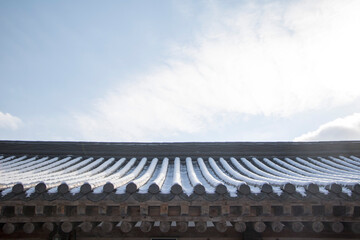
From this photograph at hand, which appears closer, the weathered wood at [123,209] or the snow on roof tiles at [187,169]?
the weathered wood at [123,209]

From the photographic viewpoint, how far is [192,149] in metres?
8.12

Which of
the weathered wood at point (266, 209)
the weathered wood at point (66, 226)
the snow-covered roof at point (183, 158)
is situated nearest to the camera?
the weathered wood at point (266, 209)

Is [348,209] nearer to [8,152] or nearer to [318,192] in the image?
[318,192]

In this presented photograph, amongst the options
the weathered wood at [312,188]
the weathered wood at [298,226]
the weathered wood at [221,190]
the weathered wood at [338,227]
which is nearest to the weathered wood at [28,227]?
the weathered wood at [221,190]

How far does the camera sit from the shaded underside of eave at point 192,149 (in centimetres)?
806

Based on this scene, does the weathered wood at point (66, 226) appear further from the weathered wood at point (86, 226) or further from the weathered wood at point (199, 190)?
the weathered wood at point (199, 190)

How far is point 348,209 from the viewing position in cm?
350

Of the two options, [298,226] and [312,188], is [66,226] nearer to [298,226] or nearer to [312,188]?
[298,226]

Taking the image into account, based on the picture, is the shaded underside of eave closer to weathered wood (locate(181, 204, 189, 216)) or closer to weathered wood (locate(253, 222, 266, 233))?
weathered wood (locate(253, 222, 266, 233))

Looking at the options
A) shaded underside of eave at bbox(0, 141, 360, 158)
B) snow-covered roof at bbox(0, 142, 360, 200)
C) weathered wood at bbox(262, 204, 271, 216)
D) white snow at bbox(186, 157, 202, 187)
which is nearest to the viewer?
weathered wood at bbox(262, 204, 271, 216)

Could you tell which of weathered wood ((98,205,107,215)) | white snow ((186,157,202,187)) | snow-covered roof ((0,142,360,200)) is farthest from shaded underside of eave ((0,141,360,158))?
weathered wood ((98,205,107,215))

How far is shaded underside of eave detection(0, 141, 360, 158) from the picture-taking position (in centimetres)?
806

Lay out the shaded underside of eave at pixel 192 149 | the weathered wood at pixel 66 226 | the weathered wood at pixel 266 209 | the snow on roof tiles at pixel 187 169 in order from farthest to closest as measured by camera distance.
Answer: the shaded underside of eave at pixel 192 149
the snow on roof tiles at pixel 187 169
the weathered wood at pixel 66 226
the weathered wood at pixel 266 209

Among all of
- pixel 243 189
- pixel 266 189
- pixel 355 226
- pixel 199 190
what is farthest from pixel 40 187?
pixel 355 226
